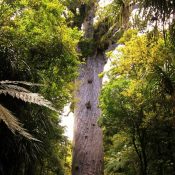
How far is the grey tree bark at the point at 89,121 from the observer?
873 cm

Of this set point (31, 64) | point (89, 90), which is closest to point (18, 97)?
point (31, 64)

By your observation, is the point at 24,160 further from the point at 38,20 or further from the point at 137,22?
the point at 137,22

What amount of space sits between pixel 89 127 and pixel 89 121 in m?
0.18

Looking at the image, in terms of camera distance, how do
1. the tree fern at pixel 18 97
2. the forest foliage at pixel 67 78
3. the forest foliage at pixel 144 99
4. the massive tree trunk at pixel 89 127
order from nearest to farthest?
the tree fern at pixel 18 97 < the forest foliage at pixel 67 78 < the forest foliage at pixel 144 99 < the massive tree trunk at pixel 89 127

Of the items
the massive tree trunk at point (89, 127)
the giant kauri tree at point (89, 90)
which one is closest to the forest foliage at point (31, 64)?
the giant kauri tree at point (89, 90)

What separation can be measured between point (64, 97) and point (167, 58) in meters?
1.96

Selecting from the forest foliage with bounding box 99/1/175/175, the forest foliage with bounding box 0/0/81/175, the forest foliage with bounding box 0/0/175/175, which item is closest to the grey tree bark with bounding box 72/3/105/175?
the forest foliage with bounding box 99/1/175/175

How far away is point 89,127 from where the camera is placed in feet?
30.6

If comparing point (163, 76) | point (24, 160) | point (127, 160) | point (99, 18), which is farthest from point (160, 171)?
point (99, 18)

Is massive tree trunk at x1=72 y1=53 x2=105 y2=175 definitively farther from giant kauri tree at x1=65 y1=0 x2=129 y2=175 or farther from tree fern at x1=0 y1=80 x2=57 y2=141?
tree fern at x1=0 y1=80 x2=57 y2=141

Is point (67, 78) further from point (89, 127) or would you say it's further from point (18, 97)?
point (89, 127)

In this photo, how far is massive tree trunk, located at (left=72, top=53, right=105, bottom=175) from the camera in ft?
28.6

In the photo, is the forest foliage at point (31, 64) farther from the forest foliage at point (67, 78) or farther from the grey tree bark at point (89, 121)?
the grey tree bark at point (89, 121)

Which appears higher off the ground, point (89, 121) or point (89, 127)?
point (89, 121)
